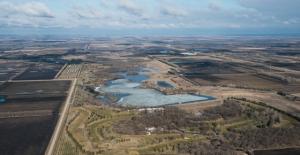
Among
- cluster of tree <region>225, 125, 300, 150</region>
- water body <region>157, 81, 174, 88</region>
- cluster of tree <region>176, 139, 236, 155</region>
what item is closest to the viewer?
cluster of tree <region>176, 139, 236, 155</region>

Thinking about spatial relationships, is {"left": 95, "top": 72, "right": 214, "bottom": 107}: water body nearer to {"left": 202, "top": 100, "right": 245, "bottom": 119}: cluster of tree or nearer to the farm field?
{"left": 202, "top": 100, "right": 245, "bottom": 119}: cluster of tree

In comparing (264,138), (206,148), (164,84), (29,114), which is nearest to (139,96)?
(164,84)

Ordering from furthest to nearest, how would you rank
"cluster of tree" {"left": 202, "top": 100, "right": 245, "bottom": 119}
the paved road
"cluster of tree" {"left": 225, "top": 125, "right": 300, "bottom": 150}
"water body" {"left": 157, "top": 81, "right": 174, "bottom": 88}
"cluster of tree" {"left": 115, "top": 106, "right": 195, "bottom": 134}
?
"water body" {"left": 157, "top": 81, "right": 174, "bottom": 88} < "cluster of tree" {"left": 202, "top": 100, "right": 245, "bottom": 119} < "cluster of tree" {"left": 115, "top": 106, "right": 195, "bottom": 134} < "cluster of tree" {"left": 225, "top": 125, "right": 300, "bottom": 150} < the paved road

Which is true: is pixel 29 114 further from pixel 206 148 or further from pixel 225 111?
pixel 225 111

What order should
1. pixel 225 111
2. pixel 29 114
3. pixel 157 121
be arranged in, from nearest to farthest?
pixel 157 121
pixel 29 114
pixel 225 111

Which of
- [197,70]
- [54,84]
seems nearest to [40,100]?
[54,84]

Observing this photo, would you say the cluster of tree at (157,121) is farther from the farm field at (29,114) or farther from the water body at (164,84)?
the water body at (164,84)

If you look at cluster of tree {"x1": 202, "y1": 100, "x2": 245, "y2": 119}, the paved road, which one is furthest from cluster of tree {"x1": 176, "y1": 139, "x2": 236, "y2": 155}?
the paved road

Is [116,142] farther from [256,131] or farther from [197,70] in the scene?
[197,70]

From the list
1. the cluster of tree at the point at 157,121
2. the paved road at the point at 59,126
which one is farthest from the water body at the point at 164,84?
the cluster of tree at the point at 157,121
